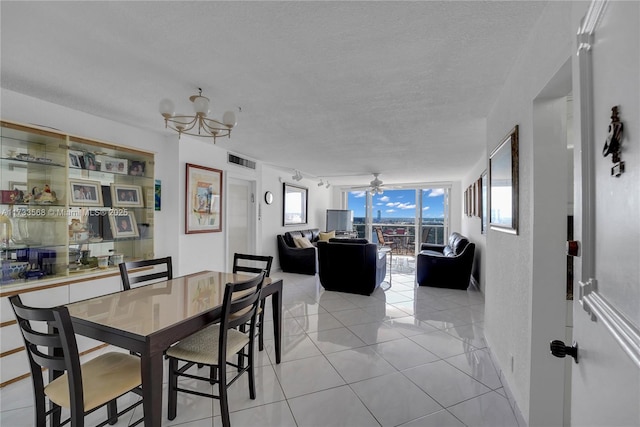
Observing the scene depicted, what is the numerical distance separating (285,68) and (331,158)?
3.11m

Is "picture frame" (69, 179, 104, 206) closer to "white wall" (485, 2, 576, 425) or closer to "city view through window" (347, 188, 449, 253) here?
"white wall" (485, 2, 576, 425)

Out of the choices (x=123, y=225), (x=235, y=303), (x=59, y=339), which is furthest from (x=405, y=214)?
(x=59, y=339)

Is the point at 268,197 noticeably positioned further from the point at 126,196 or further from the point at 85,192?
the point at 85,192

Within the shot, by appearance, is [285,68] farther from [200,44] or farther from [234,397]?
[234,397]

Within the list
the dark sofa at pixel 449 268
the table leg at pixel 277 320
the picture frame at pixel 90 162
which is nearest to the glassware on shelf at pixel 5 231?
the picture frame at pixel 90 162

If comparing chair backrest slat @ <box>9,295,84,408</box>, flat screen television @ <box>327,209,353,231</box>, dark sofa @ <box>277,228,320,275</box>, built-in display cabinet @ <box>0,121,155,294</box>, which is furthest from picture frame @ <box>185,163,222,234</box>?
flat screen television @ <box>327,209,353,231</box>

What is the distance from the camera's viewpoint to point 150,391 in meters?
1.40

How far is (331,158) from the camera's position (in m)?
5.03

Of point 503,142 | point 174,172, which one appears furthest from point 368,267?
point 174,172

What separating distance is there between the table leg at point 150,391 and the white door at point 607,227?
169 centimetres

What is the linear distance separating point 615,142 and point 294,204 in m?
6.81

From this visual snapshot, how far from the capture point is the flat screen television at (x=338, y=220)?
8.79 m

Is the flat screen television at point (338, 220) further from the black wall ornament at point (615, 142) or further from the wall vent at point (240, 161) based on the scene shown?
the black wall ornament at point (615, 142)

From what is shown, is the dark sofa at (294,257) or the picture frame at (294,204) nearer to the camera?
the dark sofa at (294,257)
